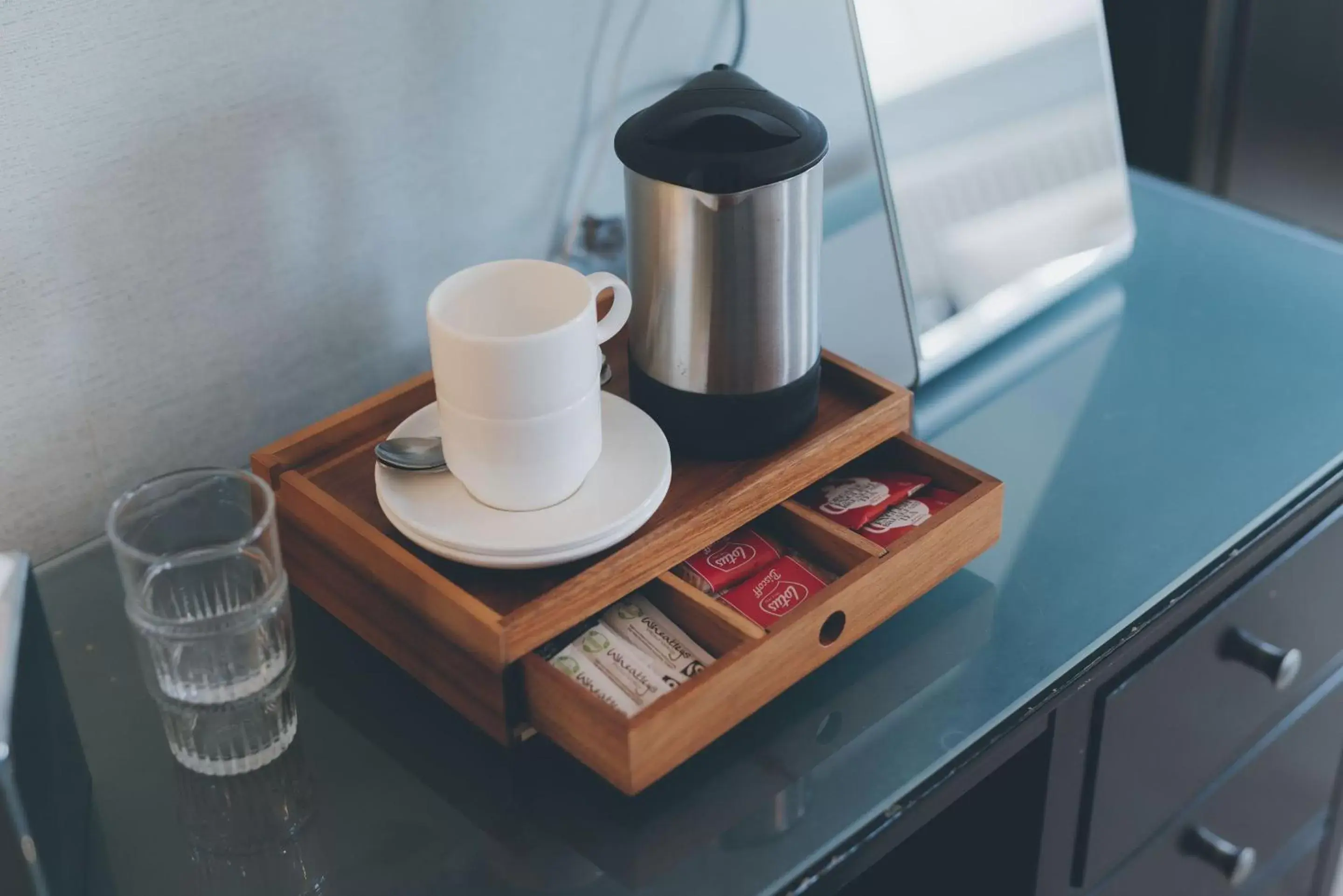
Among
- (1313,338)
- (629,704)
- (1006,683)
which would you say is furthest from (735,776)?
(1313,338)

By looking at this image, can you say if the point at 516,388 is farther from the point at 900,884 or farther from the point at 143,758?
the point at 900,884

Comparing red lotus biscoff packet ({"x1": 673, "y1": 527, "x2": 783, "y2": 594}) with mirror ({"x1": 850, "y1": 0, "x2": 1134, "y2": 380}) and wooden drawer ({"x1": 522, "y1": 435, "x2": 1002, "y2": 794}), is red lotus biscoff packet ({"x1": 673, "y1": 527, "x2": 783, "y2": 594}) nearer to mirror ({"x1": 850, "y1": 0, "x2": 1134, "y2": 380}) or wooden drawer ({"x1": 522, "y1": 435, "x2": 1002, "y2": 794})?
wooden drawer ({"x1": 522, "y1": 435, "x2": 1002, "y2": 794})

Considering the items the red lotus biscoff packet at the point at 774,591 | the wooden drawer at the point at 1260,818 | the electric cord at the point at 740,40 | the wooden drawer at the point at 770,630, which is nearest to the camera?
the wooden drawer at the point at 770,630

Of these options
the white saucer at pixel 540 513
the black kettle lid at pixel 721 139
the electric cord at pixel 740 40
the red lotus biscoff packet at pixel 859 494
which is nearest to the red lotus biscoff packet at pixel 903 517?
the red lotus biscoff packet at pixel 859 494

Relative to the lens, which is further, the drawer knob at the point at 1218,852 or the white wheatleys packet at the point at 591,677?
the drawer knob at the point at 1218,852

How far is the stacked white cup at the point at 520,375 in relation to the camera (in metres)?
0.79

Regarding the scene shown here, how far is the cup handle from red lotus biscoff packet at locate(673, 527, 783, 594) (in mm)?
158

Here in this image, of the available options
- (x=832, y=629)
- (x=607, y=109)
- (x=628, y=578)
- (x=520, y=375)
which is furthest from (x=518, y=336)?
(x=607, y=109)

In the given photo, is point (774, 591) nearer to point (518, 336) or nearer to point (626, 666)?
point (626, 666)

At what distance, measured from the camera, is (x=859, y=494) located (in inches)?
38.1

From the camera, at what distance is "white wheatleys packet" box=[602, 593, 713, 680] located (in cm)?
84

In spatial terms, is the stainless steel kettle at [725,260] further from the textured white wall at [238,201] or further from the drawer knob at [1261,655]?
the drawer knob at [1261,655]

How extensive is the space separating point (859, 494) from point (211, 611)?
435 mm

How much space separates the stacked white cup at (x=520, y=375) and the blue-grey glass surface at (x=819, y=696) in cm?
16
